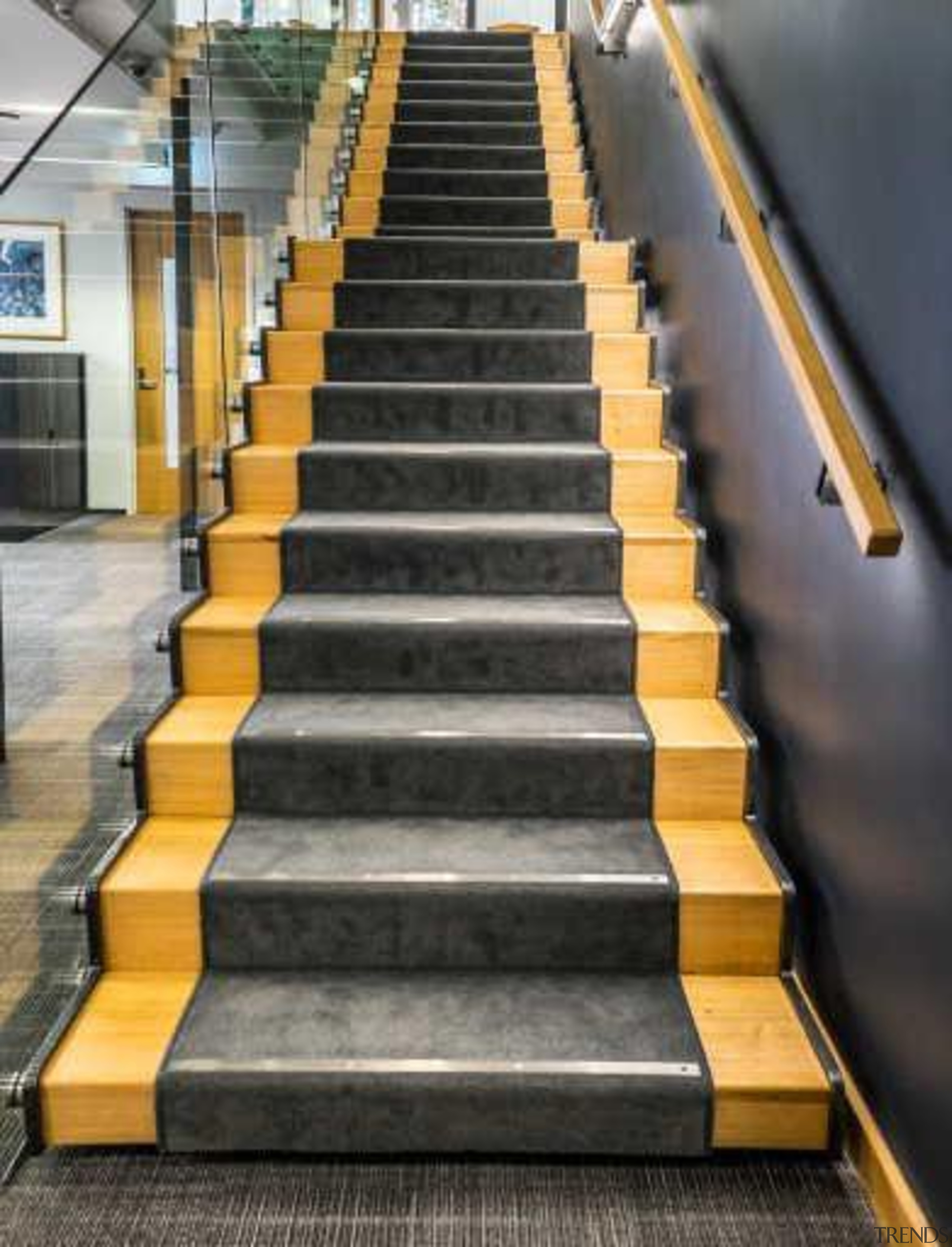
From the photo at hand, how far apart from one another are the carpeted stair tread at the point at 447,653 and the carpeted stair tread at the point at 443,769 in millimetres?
222

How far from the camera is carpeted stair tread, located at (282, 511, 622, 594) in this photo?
112 inches

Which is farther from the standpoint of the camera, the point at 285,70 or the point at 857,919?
the point at 285,70

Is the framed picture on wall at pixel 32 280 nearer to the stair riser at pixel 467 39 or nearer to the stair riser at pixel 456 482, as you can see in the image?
the stair riser at pixel 456 482

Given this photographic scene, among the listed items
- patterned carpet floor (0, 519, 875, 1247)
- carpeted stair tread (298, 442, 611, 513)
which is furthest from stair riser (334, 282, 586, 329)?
patterned carpet floor (0, 519, 875, 1247)

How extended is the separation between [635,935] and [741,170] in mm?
1586

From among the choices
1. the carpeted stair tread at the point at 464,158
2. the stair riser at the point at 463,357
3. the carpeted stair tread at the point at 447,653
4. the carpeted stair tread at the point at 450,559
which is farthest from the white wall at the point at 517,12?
the carpeted stair tread at the point at 447,653

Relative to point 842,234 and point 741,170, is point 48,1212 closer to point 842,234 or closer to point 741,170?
point 842,234

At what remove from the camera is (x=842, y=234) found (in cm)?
196

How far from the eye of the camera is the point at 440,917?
6.97 feet

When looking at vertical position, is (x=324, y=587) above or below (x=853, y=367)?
below

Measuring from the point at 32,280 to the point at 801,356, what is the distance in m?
1.49

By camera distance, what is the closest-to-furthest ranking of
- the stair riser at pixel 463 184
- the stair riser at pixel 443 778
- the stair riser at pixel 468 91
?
1. the stair riser at pixel 443 778
2. the stair riser at pixel 463 184
3. the stair riser at pixel 468 91

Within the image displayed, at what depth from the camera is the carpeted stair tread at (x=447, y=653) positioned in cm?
262

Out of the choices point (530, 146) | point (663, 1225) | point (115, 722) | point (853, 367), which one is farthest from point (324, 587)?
point (530, 146)
